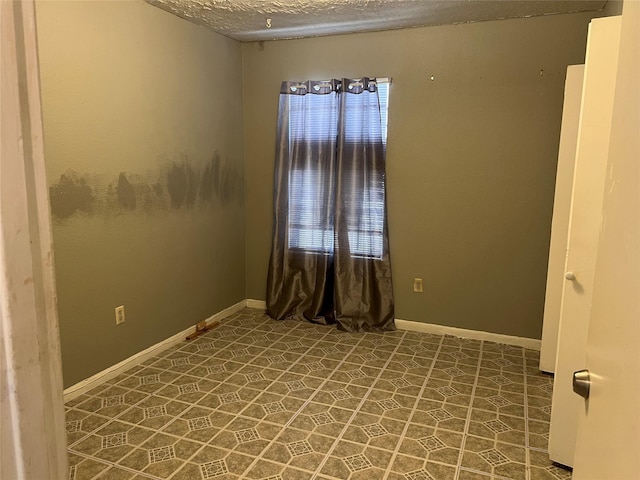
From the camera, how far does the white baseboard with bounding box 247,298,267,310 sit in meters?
4.47

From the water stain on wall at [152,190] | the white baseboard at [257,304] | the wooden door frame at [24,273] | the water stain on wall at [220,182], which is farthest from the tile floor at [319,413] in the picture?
the wooden door frame at [24,273]

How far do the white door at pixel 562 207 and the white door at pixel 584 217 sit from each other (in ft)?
2.46

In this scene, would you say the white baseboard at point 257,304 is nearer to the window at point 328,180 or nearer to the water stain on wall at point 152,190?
the window at point 328,180

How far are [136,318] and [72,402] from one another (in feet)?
2.19

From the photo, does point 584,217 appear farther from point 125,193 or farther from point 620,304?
point 125,193

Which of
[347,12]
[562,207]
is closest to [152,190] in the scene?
[347,12]

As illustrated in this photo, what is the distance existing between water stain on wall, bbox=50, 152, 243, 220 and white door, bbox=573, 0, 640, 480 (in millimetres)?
2598

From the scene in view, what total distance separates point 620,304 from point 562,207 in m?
2.49

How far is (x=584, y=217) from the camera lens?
2020 millimetres

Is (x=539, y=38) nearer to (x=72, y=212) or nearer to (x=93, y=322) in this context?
(x=72, y=212)

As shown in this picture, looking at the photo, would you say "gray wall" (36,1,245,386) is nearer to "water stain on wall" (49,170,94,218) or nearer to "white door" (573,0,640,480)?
"water stain on wall" (49,170,94,218)

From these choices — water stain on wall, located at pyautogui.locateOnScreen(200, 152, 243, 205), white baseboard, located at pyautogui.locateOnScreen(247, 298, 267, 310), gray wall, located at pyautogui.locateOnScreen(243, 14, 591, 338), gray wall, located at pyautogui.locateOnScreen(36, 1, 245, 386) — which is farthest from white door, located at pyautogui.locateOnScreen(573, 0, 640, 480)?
white baseboard, located at pyautogui.locateOnScreen(247, 298, 267, 310)

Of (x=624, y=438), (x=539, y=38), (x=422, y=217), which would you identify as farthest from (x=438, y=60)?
(x=624, y=438)

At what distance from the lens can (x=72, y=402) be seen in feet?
8.92
